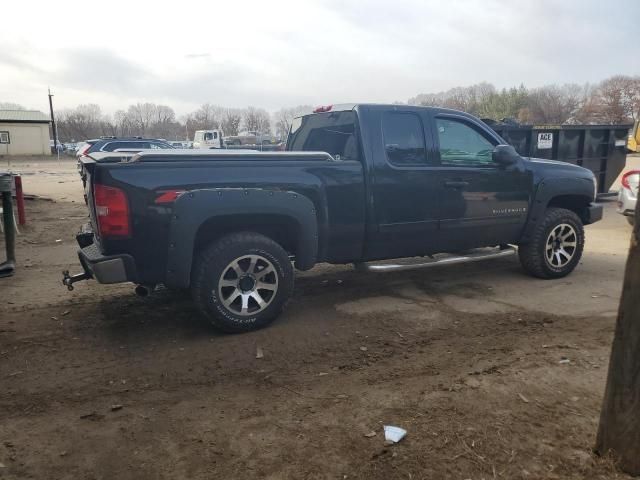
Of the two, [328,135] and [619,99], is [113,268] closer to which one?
[328,135]

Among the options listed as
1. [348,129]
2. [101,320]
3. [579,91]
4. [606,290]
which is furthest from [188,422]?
[579,91]

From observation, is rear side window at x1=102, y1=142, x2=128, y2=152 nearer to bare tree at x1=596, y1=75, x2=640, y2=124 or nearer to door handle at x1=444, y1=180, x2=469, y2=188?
door handle at x1=444, y1=180, x2=469, y2=188

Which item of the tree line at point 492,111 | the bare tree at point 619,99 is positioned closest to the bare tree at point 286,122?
the tree line at point 492,111

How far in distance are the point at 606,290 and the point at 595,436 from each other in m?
3.56

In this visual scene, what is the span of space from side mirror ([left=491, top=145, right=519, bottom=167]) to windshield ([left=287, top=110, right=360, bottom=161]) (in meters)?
1.67

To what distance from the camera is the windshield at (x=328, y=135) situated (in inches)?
205

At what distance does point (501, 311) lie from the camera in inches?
204

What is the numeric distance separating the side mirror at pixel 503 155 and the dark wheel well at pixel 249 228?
248cm

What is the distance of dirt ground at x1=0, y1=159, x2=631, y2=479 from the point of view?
2.73 m

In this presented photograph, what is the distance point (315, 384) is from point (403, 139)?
2775mm

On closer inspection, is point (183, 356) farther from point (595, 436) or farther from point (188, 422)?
point (595, 436)

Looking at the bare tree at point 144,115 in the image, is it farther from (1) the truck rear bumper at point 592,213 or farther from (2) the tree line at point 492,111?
(1) the truck rear bumper at point 592,213

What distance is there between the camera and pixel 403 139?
5301 mm

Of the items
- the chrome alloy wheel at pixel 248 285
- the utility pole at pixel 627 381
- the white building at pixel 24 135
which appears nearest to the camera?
the utility pole at pixel 627 381
